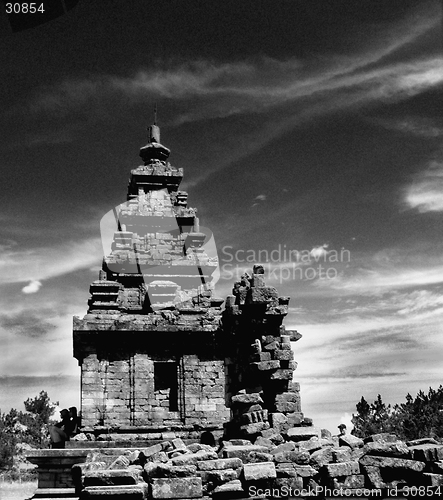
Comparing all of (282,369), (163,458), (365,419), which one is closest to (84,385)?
(282,369)

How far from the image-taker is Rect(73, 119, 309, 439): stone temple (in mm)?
20297

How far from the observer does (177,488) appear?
803 centimetres

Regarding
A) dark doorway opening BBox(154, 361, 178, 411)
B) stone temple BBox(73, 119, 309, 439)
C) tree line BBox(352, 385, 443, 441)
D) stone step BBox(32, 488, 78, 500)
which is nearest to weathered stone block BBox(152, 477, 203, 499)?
stone temple BBox(73, 119, 309, 439)

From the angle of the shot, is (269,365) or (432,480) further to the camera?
(269,365)

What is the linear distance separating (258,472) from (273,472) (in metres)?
0.21

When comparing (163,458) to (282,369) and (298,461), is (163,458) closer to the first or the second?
(298,461)

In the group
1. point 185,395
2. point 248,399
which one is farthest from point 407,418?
point 248,399

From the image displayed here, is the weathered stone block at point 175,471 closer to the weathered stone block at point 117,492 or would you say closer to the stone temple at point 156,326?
the weathered stone block at point 117,492

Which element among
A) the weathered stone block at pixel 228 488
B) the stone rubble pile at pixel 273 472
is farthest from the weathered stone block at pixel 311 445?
the weathered stone block at pixel 228 488

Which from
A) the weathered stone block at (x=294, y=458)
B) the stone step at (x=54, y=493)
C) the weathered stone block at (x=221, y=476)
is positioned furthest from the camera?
the stone step at (x=54, y=493)

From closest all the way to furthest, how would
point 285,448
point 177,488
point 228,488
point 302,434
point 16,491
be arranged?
point 177,488 → point 228,488 → point 285,448 → point 302,434 → point 16,491

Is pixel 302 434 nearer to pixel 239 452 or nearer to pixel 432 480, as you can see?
pixel 239 452

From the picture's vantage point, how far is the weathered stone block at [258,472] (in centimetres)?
834

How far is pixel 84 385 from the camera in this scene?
20.2 m
